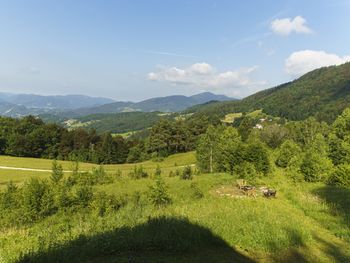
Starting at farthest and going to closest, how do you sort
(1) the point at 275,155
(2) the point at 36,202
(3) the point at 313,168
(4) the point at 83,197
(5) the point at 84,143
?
(5) the point at 84,143
(1) the point at 275,155
(3) the point at 313,168
(4) the point at 83,197
(2) the point at 36,202

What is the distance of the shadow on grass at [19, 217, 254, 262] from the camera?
6473 millimetres

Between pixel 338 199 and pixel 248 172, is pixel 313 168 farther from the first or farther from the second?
pixel 338 199

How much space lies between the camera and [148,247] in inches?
285

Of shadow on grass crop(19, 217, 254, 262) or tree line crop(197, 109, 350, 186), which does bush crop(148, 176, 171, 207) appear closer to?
tree line crop(197, 109, 350, 186)

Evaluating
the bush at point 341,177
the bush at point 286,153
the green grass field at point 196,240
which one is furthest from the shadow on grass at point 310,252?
the bush at point 286,153

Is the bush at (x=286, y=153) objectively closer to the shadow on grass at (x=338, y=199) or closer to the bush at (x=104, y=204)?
the shadow on grass at (x=338, y=199)

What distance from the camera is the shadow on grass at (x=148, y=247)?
6.47m

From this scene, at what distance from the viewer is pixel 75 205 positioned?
19.9 m

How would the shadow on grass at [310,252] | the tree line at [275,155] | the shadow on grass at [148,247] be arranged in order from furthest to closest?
the tree line at [275,155] < the shadow on grass at [310,252] < the shadow on grass at [148,247]

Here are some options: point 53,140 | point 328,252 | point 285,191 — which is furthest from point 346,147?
point 53,140

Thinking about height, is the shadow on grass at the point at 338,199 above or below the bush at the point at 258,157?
above

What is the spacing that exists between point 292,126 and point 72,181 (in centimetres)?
8158

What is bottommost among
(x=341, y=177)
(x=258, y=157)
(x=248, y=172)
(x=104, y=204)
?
(x=104, y=204)

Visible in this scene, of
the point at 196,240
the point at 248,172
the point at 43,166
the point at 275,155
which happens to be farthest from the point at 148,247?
the point at 43,166
